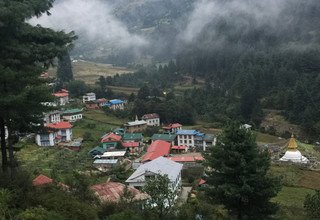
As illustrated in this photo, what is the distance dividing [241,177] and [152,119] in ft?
130

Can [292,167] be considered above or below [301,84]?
below

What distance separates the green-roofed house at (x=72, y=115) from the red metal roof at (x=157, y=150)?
14.3 metres

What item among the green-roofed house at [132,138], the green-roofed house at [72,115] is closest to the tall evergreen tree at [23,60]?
the green-roofed house at [132,138]

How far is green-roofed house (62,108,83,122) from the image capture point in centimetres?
5025

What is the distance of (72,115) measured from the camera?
5062cm

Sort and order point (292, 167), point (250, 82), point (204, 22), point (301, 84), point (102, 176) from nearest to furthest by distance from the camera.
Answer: point (102, 176)
point (292, 167)
point (301, 84)
point (250, 82)
point (204, 22)

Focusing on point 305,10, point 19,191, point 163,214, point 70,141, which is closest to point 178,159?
point 70,141

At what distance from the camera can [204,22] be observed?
133250mm

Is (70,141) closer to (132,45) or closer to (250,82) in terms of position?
(250,82)

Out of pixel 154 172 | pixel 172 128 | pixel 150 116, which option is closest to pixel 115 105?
pixel 150 116

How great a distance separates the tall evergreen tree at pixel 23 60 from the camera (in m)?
11.2

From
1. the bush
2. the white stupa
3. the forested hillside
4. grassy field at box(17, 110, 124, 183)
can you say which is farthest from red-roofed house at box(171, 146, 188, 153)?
the bush

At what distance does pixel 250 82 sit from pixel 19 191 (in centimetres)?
5504

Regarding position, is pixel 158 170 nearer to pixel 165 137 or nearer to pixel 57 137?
pixel 165 137
